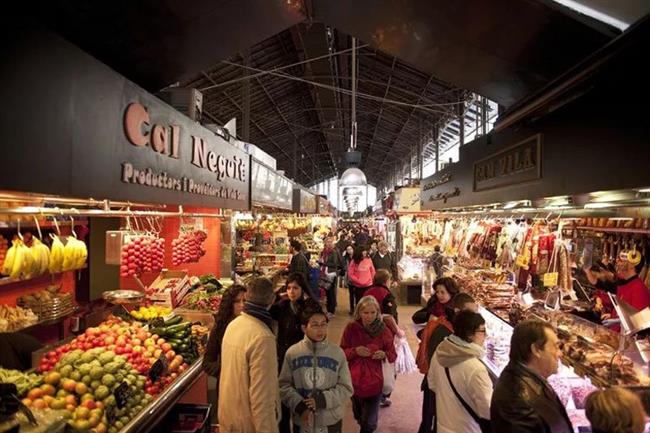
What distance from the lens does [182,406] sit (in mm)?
4164

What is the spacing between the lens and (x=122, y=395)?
10.7ft

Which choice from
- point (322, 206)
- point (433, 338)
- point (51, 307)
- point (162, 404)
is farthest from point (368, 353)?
point (322, 206)

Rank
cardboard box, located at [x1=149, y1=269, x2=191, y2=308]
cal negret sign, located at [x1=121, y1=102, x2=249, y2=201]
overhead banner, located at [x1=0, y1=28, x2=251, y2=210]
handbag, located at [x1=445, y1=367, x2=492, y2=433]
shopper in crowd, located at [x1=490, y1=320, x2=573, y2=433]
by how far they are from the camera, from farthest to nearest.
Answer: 1. cardboard box, located at [x1=149, y1=269, x2=191, y2=308]
2. handbag, located at [x1=445, y1=367, x2=492, y2=433]
3. cal negret sign, located at [x1=121, y1=102, x2=249, y2=201]
4. shopper in crowd, located at [x1=490, y1=320, x2=573, y2=433]
5. overhead banner, located at [x1=0, y1=28, x2=251, y2=210]

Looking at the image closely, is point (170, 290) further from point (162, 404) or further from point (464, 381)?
point (464, 381)

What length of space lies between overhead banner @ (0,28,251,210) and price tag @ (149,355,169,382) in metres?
1.32

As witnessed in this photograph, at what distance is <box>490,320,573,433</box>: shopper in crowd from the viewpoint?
7.83ft

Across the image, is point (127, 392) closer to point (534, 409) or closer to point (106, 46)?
point (106, 46)

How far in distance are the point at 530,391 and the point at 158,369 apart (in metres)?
2.84

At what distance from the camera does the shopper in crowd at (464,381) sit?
314 centimetres

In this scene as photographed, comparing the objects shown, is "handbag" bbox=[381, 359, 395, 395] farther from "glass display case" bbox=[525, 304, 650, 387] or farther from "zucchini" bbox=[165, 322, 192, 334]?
"zucchini" bbox=[165, 322, 192, 334]

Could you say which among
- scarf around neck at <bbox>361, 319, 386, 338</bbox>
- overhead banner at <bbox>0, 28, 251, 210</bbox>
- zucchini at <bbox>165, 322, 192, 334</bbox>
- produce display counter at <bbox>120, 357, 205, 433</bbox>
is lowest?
produce display counter at <bbox>120, 357, 205, 433</bbox>

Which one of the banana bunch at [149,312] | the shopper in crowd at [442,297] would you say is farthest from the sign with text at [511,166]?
the banana bunch at [149,312]

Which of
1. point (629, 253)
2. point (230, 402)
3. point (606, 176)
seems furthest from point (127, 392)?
point (629, 253)

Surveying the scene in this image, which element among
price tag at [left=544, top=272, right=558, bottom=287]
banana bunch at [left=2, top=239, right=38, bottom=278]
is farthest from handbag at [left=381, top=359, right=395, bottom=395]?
banana bunch at [left=2, top=239, right=38, bottom=278]
